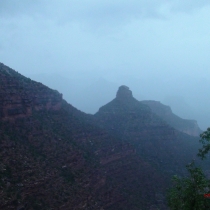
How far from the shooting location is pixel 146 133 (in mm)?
66000

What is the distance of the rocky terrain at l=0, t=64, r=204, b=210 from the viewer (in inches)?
1110

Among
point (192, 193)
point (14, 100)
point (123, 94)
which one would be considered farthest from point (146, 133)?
point (192, 193)

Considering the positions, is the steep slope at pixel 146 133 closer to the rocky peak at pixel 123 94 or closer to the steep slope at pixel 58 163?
the rocky peak at pixel 123 94

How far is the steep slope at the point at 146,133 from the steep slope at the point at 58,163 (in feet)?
36.5

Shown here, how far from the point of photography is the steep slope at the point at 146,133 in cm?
6359

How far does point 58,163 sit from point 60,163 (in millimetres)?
312

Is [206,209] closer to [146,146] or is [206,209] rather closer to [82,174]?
[82,174]

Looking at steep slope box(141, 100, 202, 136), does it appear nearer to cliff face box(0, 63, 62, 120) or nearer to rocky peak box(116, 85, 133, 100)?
rocky peak box(116, 85, 133, 100)

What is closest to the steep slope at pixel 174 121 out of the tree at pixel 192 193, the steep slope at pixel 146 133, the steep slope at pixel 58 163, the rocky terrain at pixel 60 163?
the steep slope at pixel 146 133

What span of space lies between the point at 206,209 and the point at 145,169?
3600 cm

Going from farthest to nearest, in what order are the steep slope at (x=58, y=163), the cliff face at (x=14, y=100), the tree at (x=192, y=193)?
Answer: 1. the cliff face at (x=14, y=100)
2. the steep slope at (x=58, y=163)
3. the tree at (x=192, y=193)

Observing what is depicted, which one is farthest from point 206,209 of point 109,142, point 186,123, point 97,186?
point 186,123

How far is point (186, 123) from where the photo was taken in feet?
319

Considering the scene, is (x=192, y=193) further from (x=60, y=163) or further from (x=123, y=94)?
(x=123, y=94)
